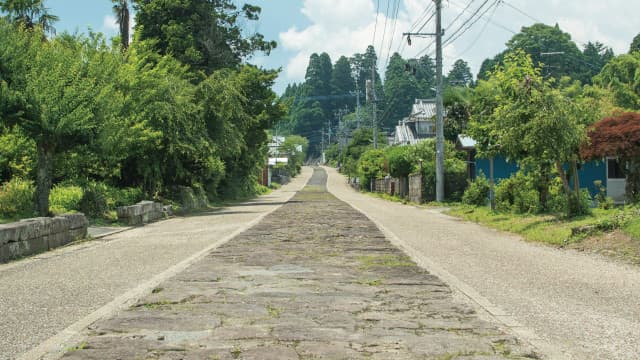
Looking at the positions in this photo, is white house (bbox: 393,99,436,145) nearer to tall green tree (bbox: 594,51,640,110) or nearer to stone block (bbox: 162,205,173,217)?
tall green tree (bbox: 594,51,640,110)

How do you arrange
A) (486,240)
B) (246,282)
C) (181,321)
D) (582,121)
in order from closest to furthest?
(181,321), (246,282), (486,240), (582,121)

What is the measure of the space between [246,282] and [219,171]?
2876cm

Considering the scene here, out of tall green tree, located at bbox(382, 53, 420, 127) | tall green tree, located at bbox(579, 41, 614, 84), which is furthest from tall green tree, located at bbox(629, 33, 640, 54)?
tall green tree, located at bbox(382, 53, 420, 127)

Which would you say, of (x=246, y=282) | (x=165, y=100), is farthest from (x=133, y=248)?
(x=165, y=100)

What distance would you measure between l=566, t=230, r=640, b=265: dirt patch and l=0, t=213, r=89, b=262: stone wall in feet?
36.5

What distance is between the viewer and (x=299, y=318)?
6910 mm

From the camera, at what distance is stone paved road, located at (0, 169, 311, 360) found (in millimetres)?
6727

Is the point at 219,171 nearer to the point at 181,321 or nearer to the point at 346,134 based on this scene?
the point at 181,321

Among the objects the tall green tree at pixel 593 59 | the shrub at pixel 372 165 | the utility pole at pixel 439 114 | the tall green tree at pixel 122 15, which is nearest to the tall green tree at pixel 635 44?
the tall green tree at pixel 593 59

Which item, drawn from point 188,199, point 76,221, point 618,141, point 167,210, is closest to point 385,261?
point 76,221

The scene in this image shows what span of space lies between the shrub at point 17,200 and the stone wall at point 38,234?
3.60 meters

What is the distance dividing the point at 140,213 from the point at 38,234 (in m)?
8.85

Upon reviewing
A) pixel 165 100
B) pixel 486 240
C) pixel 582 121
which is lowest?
pixel 486 240

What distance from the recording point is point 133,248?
14719 mm
